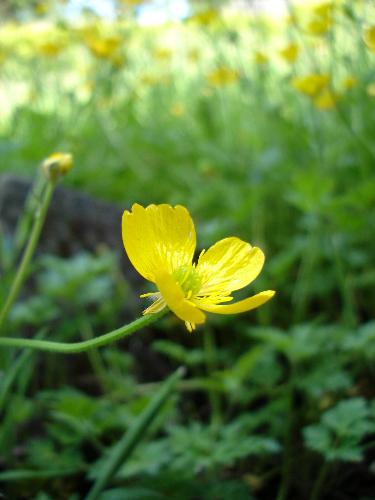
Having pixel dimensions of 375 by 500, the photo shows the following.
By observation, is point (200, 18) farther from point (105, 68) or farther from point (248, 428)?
point (248, 428)

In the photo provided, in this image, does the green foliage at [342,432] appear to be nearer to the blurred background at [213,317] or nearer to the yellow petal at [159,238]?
the blurred background at [213,317]

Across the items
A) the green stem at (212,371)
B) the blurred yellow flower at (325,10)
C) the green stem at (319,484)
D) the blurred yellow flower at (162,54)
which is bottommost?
the green stem at (319,484)

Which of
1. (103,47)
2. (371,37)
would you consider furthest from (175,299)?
(103,47)

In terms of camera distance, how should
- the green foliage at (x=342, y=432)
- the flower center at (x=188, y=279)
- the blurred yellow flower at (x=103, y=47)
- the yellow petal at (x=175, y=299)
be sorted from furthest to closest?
1. the blurred yellow flower at (x=103, y=47)
2. the green foliage at (x=342, y=432)
3. the flower center at (x=188, y=279)
4. the yellow petal at (x=175, y=299)

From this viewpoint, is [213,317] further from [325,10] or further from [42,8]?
[42,8]

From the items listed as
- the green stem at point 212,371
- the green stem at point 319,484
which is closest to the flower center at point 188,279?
the green stem at point 319,484

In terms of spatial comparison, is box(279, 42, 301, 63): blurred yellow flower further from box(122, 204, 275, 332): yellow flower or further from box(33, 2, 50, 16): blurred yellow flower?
box(122, 204, 275, 332): yellow flower

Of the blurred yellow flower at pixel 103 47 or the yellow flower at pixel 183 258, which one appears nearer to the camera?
the yellow flower at pixel 183 258
